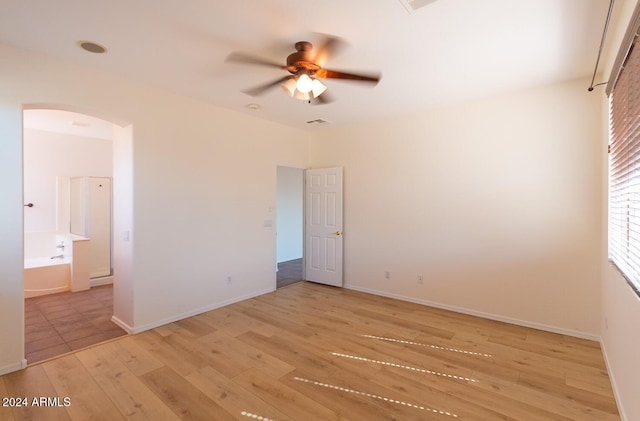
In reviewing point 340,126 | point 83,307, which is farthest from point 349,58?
point 83,307

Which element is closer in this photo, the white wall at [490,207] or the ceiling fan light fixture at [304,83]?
the ceiling fan light fixture at [304,83]

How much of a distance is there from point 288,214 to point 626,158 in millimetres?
6519

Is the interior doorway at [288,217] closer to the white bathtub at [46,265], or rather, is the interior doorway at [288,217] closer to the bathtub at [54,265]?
the bathtub at [54,265]

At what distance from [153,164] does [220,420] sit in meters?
2.78

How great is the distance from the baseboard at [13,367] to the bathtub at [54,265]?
106 inches

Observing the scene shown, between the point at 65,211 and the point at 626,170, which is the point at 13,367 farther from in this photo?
the point at 626,170

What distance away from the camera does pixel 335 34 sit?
→ 2.36 m

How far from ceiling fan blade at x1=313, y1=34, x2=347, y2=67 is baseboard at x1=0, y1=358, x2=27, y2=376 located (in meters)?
3.67

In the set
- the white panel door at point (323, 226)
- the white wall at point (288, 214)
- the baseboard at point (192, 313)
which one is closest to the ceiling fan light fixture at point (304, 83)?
the white panel door at point (323, 226)

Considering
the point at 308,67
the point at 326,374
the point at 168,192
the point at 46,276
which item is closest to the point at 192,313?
the point at 168,192

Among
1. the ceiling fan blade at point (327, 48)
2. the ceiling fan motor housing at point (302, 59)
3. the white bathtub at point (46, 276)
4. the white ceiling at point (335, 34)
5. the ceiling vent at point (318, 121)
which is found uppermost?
the ceiling vent at point (318, 121)

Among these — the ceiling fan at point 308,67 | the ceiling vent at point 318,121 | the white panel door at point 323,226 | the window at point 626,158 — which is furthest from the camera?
the white panel door at point 323,226

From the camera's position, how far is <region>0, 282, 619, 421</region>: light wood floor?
209cm

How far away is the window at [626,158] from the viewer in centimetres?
173
